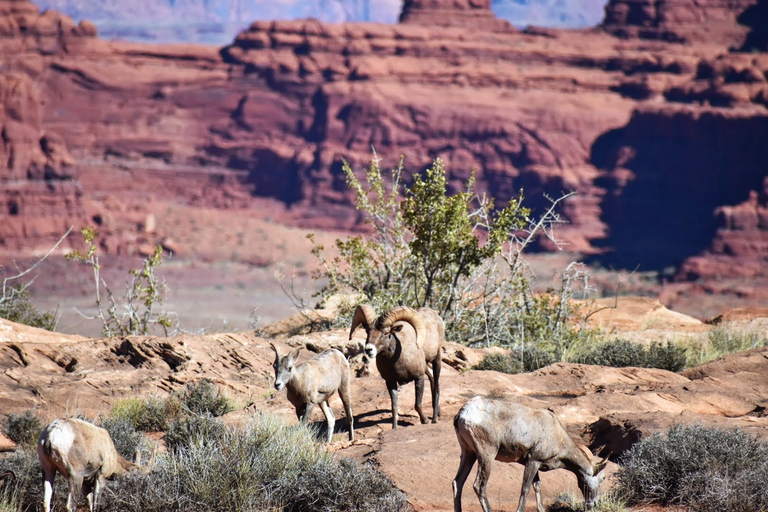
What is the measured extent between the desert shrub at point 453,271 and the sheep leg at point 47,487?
31.5ft

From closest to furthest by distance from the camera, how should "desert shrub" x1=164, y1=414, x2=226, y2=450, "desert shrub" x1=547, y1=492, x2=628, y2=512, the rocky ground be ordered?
"desert shrub" x1=547, y1=492, x2=628, y2=512, the rocky ground, "desert shrub" x1=164, y1=414, x2=226, y2=450

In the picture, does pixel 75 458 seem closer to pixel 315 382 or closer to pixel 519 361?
pixel 315 382

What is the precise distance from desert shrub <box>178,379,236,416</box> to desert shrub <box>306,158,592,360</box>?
524 centimetres

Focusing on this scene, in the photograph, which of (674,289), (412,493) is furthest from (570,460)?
(674,289)

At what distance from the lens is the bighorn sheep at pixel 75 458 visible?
830 cm

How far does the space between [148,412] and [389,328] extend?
11.7 ft

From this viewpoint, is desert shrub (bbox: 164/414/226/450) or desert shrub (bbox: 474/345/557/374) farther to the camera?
desert shrub (bbox: 474/345/557/374)

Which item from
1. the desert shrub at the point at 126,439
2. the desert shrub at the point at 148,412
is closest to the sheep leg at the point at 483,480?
the desert shrub at the point at 126,439

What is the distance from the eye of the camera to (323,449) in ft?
32.0

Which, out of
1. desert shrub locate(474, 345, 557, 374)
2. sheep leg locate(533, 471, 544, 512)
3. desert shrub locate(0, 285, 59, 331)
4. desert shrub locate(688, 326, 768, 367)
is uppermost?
sheep leg locate(533, 471, 544, 512)

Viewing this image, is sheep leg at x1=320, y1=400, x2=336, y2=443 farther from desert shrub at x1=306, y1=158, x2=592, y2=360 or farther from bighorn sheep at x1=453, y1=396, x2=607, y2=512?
desert shrub at x1=306, y1=158, x2=592, y2=360

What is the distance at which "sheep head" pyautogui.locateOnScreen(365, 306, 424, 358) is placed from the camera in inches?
428

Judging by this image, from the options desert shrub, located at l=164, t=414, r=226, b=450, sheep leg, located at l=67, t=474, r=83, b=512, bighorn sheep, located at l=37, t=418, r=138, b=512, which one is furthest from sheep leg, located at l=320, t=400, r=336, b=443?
sheep leg, located at l=67, t=474, r=83, b=512

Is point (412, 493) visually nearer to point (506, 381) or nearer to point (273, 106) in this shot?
point (506, 381)
